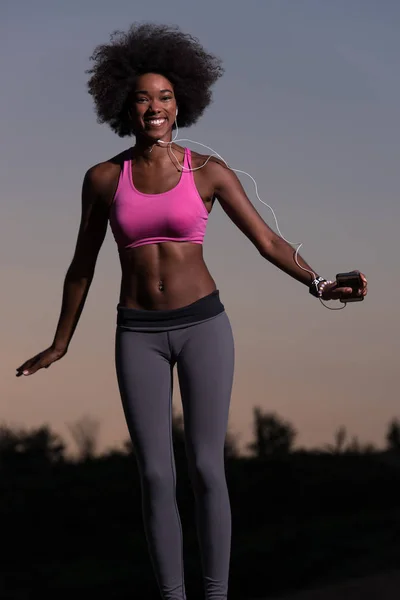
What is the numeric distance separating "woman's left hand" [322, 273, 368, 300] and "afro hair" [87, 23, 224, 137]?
3.78 feet

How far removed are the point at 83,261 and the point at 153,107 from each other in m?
0.89

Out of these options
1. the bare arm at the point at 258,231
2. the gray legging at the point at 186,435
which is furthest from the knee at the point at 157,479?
the bare arm at the point at 258,231

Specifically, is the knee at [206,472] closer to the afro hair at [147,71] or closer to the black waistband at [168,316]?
the black waistband at [168,316]

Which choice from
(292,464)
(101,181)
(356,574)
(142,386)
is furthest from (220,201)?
(292,464)

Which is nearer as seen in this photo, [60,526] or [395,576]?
[395,576]

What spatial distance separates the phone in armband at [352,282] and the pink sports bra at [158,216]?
0.73 m

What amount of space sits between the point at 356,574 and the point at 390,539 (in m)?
2.11

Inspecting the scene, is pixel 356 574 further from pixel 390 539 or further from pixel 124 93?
pixel 124 93

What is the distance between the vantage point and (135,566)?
13867 mm

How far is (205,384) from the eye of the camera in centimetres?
559

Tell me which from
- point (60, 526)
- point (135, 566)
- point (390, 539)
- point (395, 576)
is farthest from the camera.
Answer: point (60, 526)

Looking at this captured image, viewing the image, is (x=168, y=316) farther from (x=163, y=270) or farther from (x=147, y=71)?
(x=147, y=71)

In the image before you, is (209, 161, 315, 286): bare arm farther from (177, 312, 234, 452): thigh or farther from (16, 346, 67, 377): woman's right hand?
(16, 346, 67, 377): woman's right hand

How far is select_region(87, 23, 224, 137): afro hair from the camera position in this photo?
5.88m
